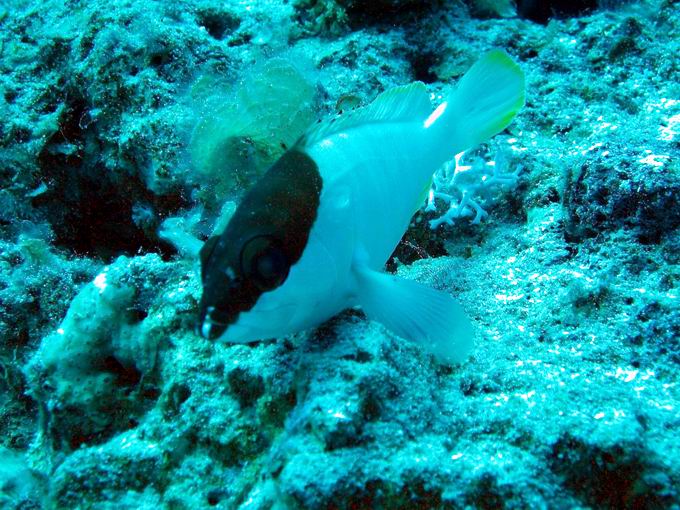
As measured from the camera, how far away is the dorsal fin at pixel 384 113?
174 cm

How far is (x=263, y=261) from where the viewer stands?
1400 millimetres

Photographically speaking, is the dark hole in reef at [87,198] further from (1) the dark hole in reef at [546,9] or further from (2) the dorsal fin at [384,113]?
(1) the dark hole in reef at [546,9]

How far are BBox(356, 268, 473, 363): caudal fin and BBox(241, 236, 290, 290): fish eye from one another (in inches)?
15.1

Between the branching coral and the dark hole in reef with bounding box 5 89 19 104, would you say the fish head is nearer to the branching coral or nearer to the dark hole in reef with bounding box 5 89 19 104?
the branching coral

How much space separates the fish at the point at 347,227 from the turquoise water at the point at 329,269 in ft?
0.18

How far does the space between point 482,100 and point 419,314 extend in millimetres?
1210

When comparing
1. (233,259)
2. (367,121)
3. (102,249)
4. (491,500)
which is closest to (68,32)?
(102,249)

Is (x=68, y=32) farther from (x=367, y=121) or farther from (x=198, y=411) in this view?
(x=198, y=411)

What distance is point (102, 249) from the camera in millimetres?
3848

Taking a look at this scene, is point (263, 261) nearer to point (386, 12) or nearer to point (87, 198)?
point (87, 198)

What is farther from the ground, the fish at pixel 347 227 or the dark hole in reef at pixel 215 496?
the fish at pixel 347 227

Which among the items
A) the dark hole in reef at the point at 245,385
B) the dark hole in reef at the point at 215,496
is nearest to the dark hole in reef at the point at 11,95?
the dark hole in reef at the point at 245,385

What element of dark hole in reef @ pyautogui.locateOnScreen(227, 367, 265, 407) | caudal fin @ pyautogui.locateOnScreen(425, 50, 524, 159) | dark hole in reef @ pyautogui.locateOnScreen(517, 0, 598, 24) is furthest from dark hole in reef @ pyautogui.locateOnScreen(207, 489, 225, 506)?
dark hole in reef @ pyautogui.locateOnScreen(517, 0, 598, 24)

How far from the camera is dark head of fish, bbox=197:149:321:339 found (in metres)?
1.39
